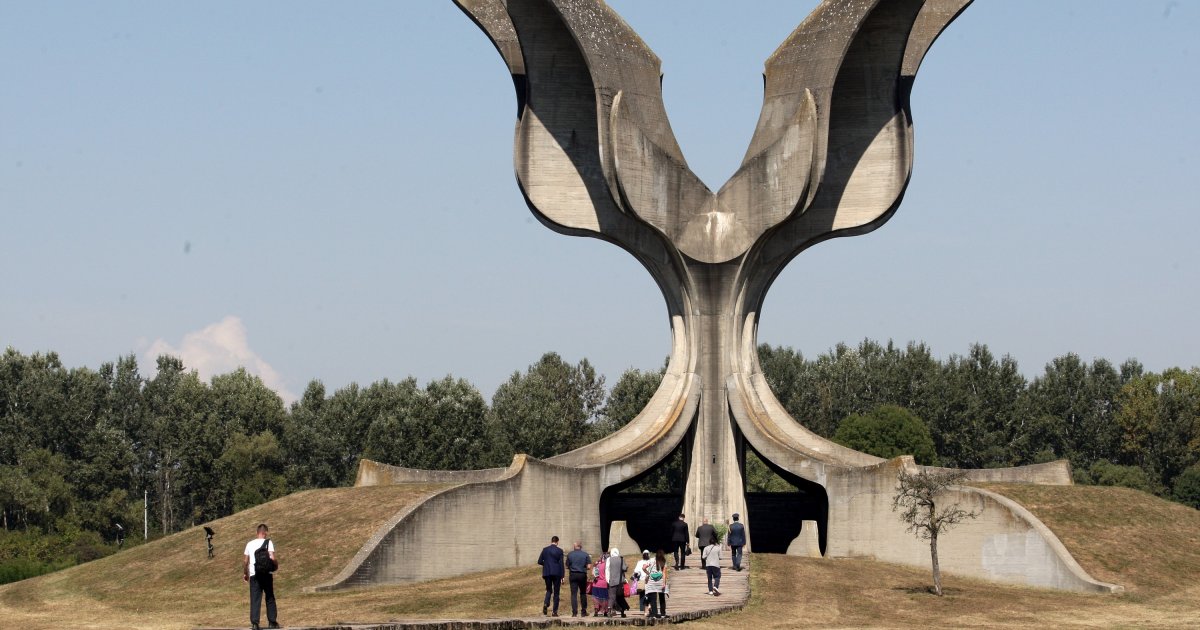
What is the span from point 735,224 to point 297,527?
12.3 metres

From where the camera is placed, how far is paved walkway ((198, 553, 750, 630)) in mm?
22250

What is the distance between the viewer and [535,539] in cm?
3691

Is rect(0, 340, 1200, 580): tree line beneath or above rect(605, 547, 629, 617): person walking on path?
above

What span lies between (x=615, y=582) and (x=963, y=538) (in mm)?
12641

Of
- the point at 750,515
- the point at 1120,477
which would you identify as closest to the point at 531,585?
the point at 750,515

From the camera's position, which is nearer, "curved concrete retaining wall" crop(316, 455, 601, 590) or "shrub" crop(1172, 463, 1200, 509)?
"curved concrete retaining wall" crop(316, 455, 601, 590)

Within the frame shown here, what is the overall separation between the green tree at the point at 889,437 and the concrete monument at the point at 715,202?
915 inches

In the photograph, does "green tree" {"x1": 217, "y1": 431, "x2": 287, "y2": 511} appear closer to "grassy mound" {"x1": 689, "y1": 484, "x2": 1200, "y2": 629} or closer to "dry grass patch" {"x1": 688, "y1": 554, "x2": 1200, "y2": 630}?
"grassy mound" {"x1": 689, "y1": 484, "x2": 1200, "y2": 629}

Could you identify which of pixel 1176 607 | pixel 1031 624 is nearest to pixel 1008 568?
pixel 1176 607

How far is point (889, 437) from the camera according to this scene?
66438 millimetres

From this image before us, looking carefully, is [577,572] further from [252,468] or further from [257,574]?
[252,468]

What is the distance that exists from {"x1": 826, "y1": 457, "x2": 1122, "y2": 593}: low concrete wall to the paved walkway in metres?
4.97

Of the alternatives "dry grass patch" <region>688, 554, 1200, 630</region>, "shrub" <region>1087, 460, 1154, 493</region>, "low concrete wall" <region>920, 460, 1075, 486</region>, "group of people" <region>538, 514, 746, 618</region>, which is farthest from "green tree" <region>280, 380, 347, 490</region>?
"group of people" <region>538, 514, 746, 618</region>

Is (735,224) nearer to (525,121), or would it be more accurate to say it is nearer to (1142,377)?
(525,121)
